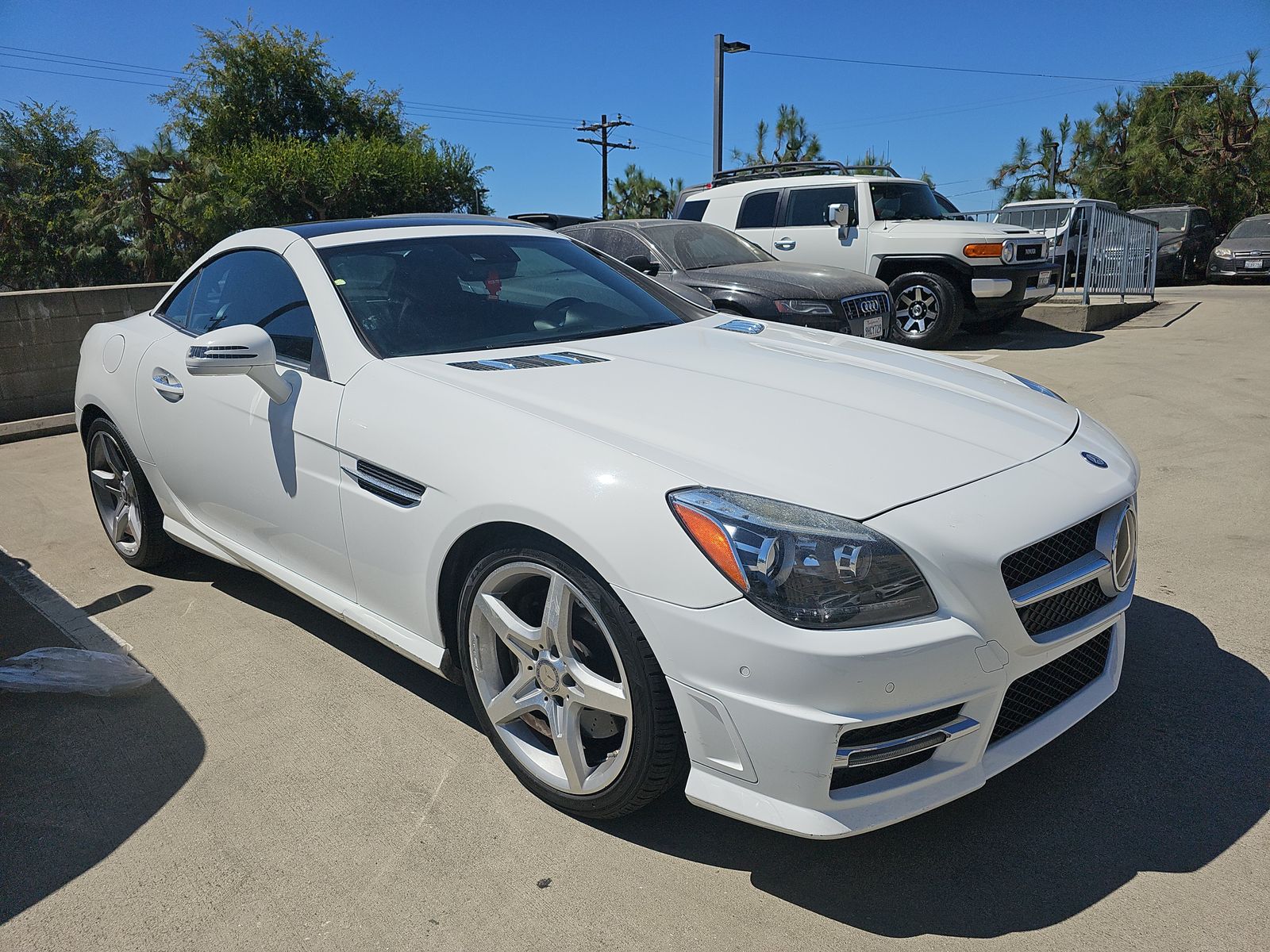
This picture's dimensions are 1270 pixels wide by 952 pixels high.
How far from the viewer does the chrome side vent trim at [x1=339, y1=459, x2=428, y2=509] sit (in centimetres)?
257

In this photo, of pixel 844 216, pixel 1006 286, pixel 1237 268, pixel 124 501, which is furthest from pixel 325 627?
pixel 1237 268

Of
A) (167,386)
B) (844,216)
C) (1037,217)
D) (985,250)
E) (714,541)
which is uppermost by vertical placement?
(1037,217)

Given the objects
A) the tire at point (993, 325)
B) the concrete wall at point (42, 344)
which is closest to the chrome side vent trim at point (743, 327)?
the concrete wall at point (42, 344)

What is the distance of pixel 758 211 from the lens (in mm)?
11109

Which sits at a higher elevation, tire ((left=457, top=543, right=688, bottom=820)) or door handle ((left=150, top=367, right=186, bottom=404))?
door handle ((left=150, top=367, right=186, bottom=404))

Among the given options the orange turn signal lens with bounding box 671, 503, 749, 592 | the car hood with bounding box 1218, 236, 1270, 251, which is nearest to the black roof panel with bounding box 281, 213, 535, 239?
the orange turn signal lens with bounding box 671, 503, 749, 592

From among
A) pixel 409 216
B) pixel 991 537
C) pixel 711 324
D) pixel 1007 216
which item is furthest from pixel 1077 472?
pixel 1007 216

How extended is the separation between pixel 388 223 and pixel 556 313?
2.82 ft

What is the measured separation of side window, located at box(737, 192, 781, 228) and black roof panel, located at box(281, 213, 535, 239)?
7.48 m

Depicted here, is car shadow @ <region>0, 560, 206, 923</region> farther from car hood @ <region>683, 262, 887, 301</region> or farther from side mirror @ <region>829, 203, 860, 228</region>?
side mirror @ <region>829, 203, 860, 228</region>

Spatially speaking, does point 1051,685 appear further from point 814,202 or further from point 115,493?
point 814,202

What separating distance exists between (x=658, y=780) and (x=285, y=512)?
1583 mm

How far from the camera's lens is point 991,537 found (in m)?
2.05

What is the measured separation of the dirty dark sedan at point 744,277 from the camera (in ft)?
24.5
